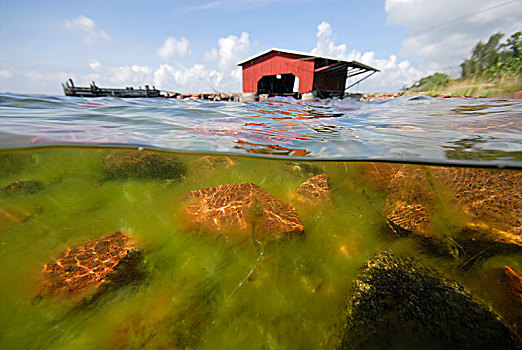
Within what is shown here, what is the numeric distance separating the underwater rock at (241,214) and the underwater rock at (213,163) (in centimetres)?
83

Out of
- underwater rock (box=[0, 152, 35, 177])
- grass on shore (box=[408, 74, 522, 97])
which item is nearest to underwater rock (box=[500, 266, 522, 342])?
underwater rock (box=[0, 152, 35, 177])

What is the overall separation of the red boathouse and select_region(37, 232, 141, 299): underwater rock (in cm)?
1876

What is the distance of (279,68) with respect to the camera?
19.8 meters

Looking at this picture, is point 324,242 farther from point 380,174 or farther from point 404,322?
point 380,174

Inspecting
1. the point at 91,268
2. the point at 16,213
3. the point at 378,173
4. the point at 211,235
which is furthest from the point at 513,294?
the point at 16,213

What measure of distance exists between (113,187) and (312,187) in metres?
4.16

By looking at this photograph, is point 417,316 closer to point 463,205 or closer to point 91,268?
point 463,205

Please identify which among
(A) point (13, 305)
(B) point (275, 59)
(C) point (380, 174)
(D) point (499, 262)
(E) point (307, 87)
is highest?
(B) point (275, 59)

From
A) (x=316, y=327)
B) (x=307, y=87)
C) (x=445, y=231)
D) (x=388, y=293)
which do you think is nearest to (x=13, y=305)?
(x=316, y=327)

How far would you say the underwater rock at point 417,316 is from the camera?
198cm

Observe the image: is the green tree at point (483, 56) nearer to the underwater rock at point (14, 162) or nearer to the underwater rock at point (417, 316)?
the underwater rock at point (417, 316)

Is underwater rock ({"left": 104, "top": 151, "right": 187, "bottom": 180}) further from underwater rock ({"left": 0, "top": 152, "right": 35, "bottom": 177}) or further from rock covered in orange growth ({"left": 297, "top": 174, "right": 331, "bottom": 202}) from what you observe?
rock covered in orange growth ({"left": 297, "top": 174, "right": 331, "bottom": 202})

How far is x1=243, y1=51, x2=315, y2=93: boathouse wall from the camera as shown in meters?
18.2

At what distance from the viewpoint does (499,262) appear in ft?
8.48
